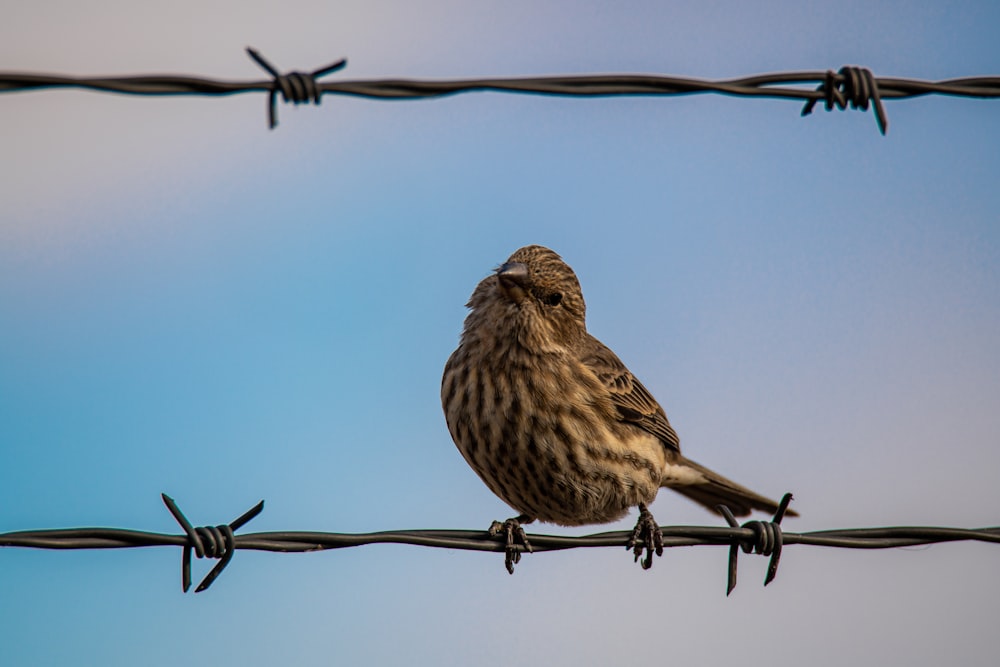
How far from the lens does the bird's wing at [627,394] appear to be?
673cm

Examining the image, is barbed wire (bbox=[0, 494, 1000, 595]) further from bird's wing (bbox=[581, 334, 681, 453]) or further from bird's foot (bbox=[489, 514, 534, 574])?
bird's wing (bbox=[581, 334, 681, 453])

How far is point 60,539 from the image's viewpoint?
3.83 metres

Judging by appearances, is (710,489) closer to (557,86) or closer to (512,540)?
(512,540)

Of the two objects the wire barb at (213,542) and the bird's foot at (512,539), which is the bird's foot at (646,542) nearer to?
the bird's foot at (512,539)

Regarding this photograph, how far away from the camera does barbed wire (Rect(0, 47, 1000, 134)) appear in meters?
3.74

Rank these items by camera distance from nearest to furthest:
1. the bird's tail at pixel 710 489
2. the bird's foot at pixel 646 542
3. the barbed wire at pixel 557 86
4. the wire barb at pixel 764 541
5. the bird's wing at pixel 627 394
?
→ the barbed wire at pixel 557 86, the wire barb at pixel 764 541, the bird's foot at pixel 646 542, the bird's wing at pixel 627 394, the bird's tail at pixel 710 489

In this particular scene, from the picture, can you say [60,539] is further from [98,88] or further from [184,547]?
[98,88]

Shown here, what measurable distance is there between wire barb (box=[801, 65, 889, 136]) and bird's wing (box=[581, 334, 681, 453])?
255 centimetres

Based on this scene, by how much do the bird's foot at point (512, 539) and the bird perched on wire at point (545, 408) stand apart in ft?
1.85

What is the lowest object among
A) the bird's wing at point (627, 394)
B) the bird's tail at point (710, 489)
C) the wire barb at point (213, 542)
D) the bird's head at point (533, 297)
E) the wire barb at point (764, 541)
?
the wire barb at point (213, 542)

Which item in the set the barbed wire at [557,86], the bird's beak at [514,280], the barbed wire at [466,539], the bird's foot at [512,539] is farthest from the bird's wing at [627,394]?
the barbed wire at [557,86]

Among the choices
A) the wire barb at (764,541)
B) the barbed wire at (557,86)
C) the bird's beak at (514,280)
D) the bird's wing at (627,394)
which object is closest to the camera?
the barbed wire at (557,86)

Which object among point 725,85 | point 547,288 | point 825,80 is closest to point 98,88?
point 725,85

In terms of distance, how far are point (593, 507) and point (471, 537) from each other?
6.29 ft
